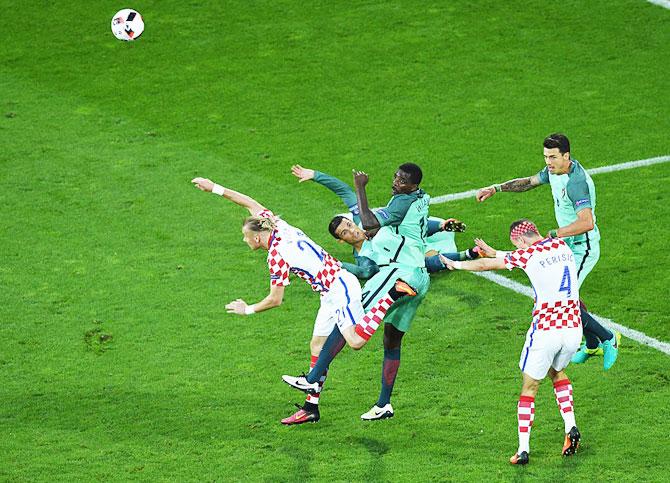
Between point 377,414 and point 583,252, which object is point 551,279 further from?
point 377,414

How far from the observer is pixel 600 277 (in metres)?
13.3

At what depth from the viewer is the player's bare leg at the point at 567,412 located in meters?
9.89

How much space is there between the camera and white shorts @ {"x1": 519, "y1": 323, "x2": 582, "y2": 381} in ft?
31.9

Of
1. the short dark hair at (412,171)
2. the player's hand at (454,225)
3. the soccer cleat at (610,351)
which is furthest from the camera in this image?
the player's hand at (454,225)

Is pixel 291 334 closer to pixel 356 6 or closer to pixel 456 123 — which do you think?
pixel 456 123

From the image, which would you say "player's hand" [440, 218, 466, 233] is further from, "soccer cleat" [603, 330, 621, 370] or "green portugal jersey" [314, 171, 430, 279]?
"soccer cleat" [603, 330, 621, 370]

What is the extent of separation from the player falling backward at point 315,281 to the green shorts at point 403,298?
0.09 metres

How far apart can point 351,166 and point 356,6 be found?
18.8 ft

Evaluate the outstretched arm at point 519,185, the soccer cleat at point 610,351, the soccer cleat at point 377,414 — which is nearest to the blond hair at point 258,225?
the soccer cleat at point 377,414

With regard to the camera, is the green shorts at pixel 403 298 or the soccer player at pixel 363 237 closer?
the green shorts at pixel 403 298

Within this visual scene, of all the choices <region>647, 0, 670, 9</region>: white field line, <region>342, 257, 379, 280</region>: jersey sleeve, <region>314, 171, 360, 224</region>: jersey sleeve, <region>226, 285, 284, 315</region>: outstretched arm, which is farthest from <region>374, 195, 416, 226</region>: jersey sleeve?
<region>647, 0, 670, 9</region>: white field line

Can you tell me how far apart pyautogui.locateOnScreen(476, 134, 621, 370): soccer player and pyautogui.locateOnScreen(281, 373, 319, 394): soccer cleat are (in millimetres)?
2426

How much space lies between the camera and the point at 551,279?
9648 millimetres

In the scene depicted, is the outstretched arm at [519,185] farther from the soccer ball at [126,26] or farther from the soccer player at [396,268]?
the soccer ball at [126,26]
